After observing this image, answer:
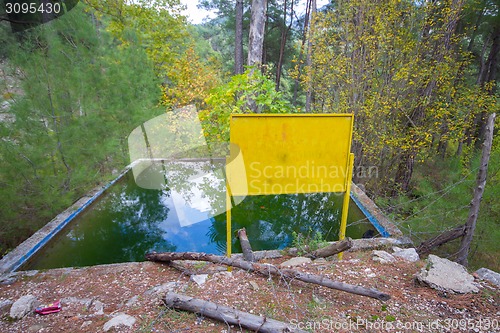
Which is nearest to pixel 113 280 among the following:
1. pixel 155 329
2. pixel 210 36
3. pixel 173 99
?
pixel 155 329

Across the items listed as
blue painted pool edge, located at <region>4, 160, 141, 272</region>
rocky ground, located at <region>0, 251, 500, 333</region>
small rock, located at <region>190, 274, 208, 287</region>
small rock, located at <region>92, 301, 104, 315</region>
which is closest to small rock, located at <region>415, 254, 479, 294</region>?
rocky ground, located at <region>0, 251, 500, 333</region>

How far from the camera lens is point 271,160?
2553 millimetres

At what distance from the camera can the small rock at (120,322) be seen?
1938 mm

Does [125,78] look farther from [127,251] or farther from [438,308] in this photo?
[438,308]

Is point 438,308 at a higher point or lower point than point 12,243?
higher

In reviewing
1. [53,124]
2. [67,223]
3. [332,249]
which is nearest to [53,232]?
[67,223]

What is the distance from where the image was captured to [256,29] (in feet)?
20.1

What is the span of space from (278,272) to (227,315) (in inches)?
25.5

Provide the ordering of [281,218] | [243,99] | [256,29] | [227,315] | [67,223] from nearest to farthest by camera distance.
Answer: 1. [227,315]
2. [67,223]
3. [281,218]
4. [243,99]
5. [256,29]

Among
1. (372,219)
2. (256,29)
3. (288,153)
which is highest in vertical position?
(256,29)

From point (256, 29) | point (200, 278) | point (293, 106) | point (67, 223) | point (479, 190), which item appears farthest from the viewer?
point (256, 29)

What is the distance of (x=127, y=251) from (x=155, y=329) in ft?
7.37

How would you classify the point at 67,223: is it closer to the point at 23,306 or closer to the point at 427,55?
the point at 23,306

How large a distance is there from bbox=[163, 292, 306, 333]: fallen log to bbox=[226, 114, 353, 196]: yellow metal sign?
989 millimetres
